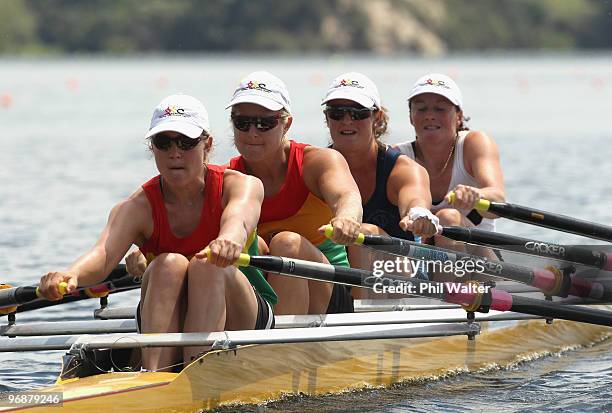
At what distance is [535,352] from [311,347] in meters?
2.42

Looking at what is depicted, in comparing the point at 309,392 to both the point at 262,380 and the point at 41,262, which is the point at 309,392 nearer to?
the point at 262,380

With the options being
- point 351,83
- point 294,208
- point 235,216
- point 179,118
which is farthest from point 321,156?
point 179,118

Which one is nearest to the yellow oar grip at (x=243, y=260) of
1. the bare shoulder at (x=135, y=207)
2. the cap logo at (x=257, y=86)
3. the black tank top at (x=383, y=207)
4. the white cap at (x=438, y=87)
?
the bare shoulder at (x=135, y=207)

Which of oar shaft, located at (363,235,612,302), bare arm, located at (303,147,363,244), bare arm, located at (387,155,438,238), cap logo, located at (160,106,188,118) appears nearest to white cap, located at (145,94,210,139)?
cap logo, located at (160,106,188,118)

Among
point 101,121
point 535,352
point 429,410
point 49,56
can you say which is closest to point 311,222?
point 429,410

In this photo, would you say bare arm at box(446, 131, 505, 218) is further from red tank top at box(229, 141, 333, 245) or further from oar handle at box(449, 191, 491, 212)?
red tank top at box(229, 141, 333, 245)

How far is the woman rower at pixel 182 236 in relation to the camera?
639cm

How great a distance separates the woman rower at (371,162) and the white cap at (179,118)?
1.67 metres

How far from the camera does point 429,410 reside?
24.1ft

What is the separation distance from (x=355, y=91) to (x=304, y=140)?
20.5 meters

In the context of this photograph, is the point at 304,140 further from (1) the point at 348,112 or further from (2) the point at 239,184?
(2) the point at 239,184

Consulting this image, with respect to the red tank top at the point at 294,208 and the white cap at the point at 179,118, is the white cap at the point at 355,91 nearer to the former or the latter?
the red tank top at the point at 294,208

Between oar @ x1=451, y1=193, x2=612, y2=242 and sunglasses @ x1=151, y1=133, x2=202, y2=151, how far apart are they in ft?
8.66

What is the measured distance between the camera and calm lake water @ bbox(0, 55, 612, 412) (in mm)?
7926
